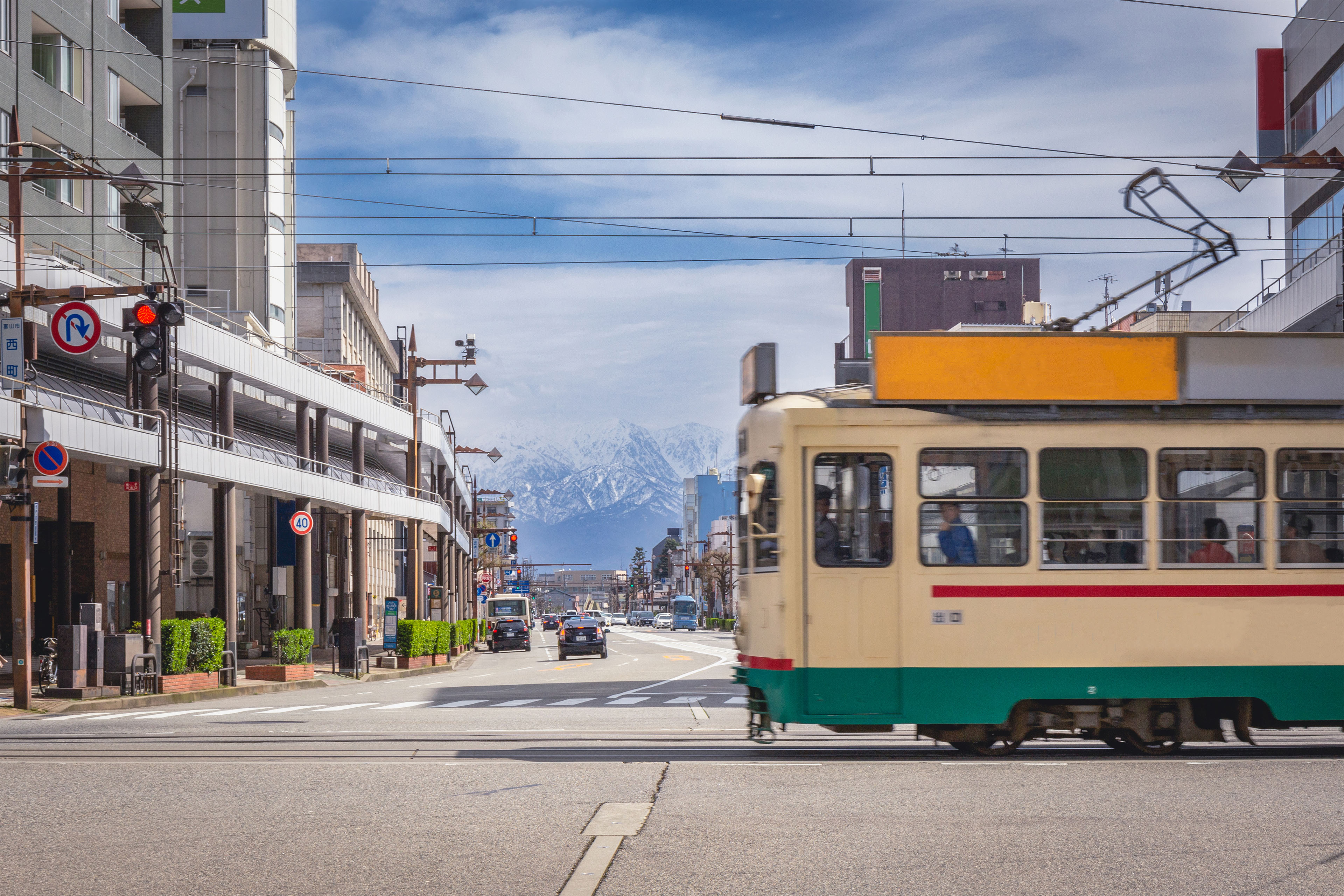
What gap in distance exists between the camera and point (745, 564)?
1292cm

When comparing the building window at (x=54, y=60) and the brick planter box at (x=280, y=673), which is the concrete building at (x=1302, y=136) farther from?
the building window at (x=54, y=60)

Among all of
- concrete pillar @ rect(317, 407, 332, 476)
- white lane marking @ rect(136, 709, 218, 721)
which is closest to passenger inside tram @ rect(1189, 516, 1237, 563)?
white lane marking @ rect(136, 709, 218, 721)

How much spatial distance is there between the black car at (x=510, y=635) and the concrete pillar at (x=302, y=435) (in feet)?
62.8

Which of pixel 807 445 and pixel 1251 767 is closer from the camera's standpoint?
pixel 1251 767

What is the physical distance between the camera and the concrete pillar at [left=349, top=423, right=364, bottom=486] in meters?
47.2

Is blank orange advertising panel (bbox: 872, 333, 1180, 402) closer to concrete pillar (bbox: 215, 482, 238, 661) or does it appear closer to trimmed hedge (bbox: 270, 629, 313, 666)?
trimmed hedge (bbox: 270, 629, 313, 666)

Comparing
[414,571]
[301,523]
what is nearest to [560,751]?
[301,523]

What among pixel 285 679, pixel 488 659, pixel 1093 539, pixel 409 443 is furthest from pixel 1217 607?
pixel 409 443

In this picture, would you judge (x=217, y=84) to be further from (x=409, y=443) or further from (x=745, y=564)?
(x=745, y=564)

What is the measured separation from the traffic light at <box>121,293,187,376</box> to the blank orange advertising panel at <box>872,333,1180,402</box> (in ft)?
49.8

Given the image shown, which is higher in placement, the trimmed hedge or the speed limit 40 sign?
the speed limit 40 sign

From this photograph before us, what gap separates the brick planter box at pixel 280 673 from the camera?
31531 millimetres

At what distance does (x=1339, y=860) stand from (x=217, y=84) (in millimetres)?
56755

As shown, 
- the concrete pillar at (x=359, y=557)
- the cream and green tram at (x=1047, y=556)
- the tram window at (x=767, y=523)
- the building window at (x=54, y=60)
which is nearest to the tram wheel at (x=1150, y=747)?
the cream and green tram at (x=1047, y=556)
